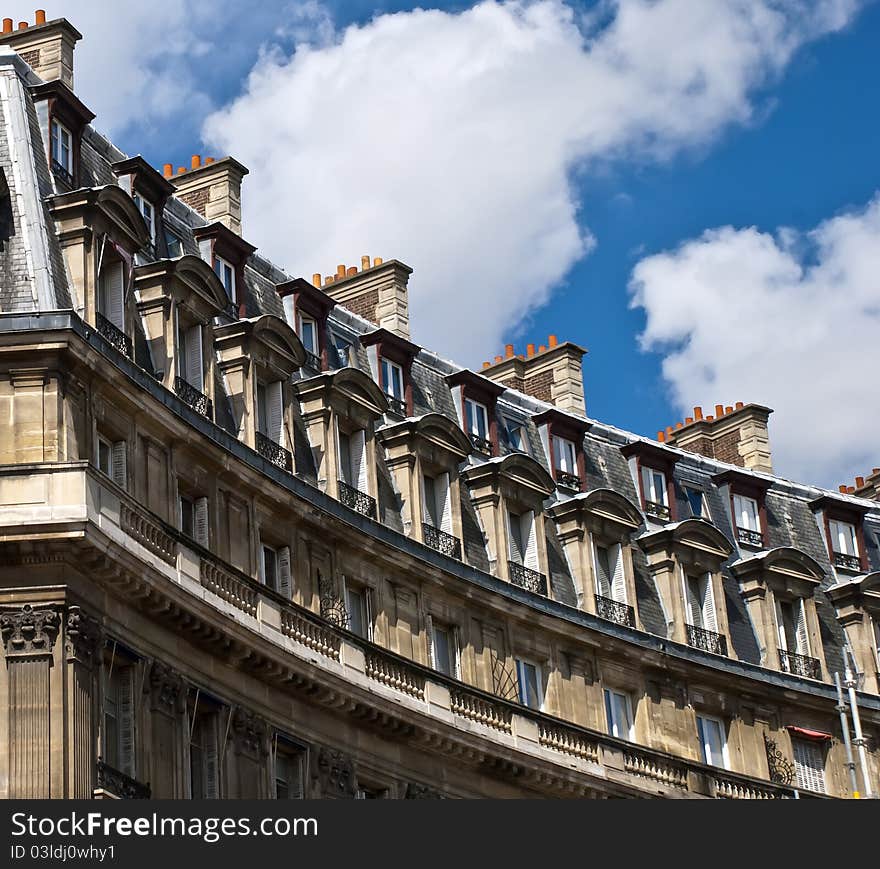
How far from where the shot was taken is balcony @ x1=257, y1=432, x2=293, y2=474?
51.3m

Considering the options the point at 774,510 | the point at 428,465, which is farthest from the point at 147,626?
the point at 774,510

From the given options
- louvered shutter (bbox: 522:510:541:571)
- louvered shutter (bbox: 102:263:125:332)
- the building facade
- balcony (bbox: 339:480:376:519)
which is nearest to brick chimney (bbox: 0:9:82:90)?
the building facade

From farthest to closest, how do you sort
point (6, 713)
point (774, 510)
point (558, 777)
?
point (774, 510) → point (558, 777) → point (6, 713)

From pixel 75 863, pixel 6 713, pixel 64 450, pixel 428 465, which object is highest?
pixel 428 465

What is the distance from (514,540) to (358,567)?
21.7 feet

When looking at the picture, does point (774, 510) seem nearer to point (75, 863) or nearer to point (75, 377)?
point (75, 377)

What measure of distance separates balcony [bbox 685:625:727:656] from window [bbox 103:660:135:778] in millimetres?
20193

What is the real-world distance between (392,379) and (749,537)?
13.3m

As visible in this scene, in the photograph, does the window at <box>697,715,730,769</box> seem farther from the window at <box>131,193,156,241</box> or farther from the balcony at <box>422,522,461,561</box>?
the window at <box>131,193,156,241</box>

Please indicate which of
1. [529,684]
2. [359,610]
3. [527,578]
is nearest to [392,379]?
[527,578]

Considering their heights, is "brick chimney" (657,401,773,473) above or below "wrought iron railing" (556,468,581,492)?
above

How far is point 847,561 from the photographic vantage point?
230ft

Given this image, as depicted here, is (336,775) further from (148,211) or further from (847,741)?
(847,741)

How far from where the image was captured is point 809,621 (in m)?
65.0
